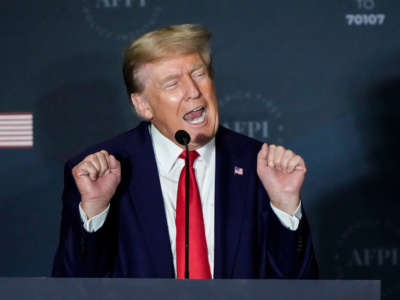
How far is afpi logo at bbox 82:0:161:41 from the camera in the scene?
3398mm

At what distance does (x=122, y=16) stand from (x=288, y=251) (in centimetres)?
155

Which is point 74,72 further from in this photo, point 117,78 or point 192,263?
point 192,263

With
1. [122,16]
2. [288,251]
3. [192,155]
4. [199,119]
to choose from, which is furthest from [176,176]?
[122,16]

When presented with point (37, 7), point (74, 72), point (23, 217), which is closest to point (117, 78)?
point (74, 72)

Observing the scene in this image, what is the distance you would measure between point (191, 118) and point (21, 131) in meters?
1.27

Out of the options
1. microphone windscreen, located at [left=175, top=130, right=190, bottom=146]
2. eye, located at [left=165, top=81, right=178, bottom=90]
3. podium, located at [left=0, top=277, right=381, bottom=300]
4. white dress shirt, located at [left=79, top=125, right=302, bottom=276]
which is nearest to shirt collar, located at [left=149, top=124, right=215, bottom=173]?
white dress shirt, located at [left=79, top=125, right=302, bottom=276]

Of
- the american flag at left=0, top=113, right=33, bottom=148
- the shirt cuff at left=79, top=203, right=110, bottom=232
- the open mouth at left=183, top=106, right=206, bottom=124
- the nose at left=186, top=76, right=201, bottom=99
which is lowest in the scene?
the shirt cuff at left=79, top=203, right=110, bottom=232

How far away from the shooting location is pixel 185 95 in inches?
91.6

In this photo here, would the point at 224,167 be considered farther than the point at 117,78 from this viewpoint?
No

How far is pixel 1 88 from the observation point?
3.43 m

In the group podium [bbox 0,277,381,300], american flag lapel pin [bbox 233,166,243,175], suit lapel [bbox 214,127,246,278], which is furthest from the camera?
american flag lapel pin [bbox 233,166,243,175]

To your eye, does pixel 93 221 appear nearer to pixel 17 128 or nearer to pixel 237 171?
pixel 237 171

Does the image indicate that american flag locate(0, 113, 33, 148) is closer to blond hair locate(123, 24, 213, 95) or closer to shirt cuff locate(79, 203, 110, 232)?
blond hair locate(123, 24, 213, 95)

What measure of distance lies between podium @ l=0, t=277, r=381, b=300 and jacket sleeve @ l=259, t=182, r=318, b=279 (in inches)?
28.7
